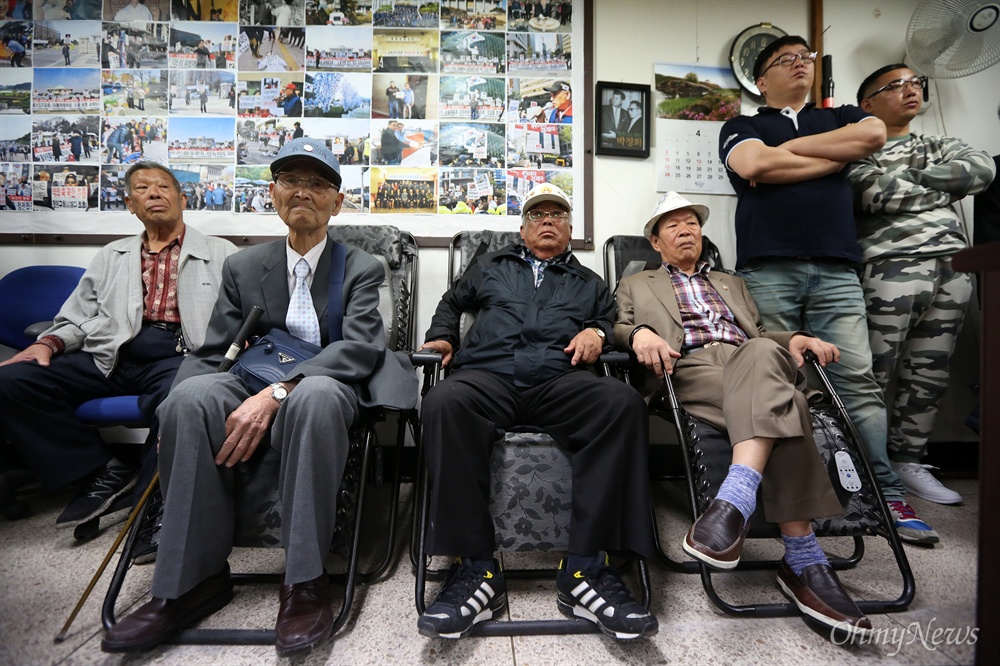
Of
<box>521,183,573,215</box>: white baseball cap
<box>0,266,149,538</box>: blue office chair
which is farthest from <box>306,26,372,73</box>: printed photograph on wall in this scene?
<box>0,266,149,538</box>: blue office chair

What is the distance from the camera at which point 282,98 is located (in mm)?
2453

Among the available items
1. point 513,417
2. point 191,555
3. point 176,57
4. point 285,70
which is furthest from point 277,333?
point 176,57

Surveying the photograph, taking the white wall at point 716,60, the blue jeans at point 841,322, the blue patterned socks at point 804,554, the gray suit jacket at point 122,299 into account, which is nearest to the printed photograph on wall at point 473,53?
the white wall at point 716,60

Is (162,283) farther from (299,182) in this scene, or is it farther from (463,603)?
(463,603)

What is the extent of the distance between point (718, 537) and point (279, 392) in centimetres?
133

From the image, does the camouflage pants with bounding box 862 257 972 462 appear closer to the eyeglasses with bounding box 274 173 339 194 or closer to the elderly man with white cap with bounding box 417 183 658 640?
the elderly man with white cap with bounding box 417 183 658 640

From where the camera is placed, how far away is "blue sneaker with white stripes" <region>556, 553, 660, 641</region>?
116cm

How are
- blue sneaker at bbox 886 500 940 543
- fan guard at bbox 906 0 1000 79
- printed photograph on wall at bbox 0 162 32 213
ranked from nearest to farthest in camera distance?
blue sneaker at bbox 886 500 940 543, fan guard at bbox 906 0 1000 79, printed photograph on wall at bbox 0 162 32 213

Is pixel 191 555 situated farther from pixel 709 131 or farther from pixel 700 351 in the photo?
pixel 709 131

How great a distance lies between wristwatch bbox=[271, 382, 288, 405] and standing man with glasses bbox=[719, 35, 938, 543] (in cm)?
200

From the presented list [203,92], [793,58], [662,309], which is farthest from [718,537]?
[203,92]

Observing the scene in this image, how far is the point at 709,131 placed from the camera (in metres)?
2.59

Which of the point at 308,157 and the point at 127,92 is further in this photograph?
the point at 127,92

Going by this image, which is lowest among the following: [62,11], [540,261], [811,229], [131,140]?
[540,261]
